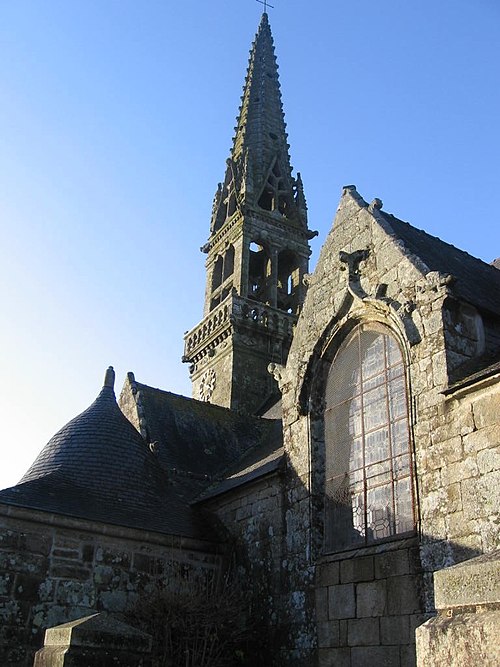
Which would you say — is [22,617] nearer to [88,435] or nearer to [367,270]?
[88,435]

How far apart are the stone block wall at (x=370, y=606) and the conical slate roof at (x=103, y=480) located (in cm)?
292

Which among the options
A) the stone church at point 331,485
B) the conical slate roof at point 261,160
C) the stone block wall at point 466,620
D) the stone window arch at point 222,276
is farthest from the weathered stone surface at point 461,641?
the conical slate roof at point 261,160

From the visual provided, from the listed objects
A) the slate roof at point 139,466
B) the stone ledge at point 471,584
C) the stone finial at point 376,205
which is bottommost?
the stone ledge at point 471,584

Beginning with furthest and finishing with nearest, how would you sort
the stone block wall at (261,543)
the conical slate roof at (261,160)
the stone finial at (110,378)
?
the conical slate roof at (261,160)
the stone finial at (110,378)
the stone block wall at (261,543)

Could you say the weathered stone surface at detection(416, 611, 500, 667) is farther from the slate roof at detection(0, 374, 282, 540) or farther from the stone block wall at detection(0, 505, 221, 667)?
the slate roof at detection(0, 374, 282, 540)

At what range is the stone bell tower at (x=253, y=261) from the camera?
18641mm

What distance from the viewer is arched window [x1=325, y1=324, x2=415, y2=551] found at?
730 centimetres

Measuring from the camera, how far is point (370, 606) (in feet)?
22.7

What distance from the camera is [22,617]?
26.5 ft

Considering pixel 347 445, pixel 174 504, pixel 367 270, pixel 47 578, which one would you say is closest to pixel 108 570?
pixel 47 578

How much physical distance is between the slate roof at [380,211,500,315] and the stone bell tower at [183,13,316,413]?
8678 mm

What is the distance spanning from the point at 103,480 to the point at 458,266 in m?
5.77

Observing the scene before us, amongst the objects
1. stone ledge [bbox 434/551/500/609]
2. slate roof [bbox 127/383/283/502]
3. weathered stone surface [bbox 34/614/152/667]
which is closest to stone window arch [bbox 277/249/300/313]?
slate roof [bbox 127/383/283/502]

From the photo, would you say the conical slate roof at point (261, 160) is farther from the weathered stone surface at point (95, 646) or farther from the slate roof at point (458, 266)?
the weathered stone surface at point (95, 646)
